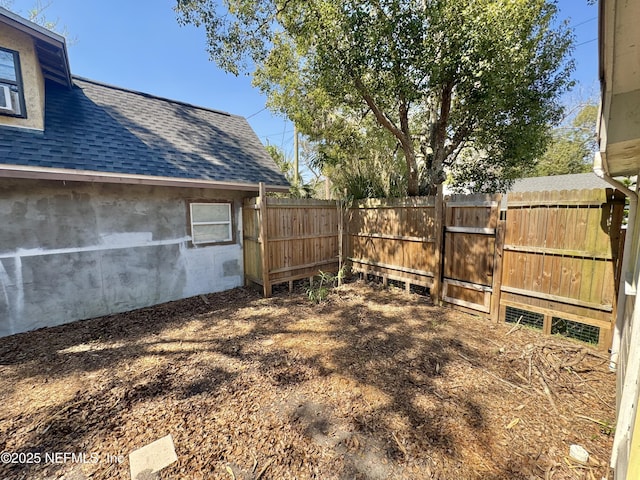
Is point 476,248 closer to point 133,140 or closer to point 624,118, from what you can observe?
point 624,118

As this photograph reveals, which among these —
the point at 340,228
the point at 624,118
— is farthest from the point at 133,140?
the point at 624,118

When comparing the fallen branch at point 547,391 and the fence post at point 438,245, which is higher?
the fence post at point 438,245

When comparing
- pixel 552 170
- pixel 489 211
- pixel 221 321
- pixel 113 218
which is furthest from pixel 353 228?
pixel 552 170

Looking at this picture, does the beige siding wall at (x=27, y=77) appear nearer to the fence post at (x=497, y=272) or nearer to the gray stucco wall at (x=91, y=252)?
the gray stucco wall at (x=91, y=252)

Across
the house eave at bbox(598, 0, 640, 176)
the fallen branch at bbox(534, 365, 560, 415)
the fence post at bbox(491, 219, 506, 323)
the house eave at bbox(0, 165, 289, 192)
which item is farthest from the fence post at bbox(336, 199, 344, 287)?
the house eave at bbox(598, 0, 640, 176)

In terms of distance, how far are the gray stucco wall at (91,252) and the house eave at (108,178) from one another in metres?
0.38

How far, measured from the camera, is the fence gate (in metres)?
4.31

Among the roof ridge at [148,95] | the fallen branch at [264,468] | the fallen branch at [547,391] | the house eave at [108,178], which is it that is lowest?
the fallen branch at [264,468]

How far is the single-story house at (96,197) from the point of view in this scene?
13.5ft

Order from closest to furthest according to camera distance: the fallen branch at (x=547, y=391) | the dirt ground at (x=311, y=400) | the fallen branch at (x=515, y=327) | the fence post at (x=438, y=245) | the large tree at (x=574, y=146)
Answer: the dirt ground at (x=311, y=400)
the fallen branch at (x=547, y=391)
the fallen branch at (x=515, y=327)
the fence post at (x=438, y=245)
the large tree at (x=574, y=146)

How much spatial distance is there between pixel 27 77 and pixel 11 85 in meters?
0.28

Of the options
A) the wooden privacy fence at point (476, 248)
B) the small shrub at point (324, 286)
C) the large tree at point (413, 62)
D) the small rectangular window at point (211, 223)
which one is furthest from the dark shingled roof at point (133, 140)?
the small shrub at point (324, 286)

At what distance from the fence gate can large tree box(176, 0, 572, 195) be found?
5.52 ft

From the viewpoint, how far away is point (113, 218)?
4816 mm
